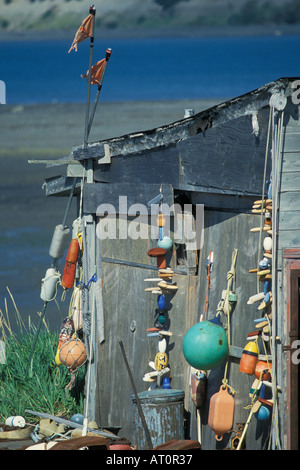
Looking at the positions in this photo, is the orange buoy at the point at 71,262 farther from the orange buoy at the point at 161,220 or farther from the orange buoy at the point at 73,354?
the orange buoy at the point at 161,220

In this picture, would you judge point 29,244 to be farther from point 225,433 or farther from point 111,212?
point 225,433

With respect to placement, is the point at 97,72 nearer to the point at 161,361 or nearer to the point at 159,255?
the point at 159,255

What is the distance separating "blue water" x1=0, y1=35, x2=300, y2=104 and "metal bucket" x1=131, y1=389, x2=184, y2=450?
3055 centimetres

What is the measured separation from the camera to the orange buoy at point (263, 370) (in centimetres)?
663

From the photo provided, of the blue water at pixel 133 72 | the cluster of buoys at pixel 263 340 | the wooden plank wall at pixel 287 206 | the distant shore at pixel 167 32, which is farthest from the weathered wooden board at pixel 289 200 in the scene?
the distant shore at pixel 167 32

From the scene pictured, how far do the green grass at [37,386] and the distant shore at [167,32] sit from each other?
63.2 m

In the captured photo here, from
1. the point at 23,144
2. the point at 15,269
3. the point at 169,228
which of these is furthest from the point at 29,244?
the point at 169,228

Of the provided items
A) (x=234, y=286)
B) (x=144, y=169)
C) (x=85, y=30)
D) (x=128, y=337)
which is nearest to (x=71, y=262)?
(x=128, y=337)

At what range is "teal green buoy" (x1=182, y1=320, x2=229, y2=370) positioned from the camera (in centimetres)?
679

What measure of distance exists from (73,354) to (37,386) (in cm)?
88

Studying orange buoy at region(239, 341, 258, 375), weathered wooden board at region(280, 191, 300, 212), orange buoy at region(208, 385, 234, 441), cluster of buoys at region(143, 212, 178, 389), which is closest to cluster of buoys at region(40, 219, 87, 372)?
cluster of buoys at region(143, 212, 178, 389)

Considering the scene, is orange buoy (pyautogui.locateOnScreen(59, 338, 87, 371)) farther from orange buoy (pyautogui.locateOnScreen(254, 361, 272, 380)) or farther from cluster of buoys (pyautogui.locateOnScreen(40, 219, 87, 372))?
orange buoy (pyautogui.locateOnScreen(254, 361, 272, 380))

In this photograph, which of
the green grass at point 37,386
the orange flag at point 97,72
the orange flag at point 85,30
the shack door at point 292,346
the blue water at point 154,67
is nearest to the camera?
the shack door at point 292,346

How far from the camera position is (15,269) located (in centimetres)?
1641
